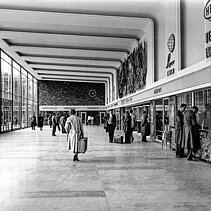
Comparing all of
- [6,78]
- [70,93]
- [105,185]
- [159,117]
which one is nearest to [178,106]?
[159,117]

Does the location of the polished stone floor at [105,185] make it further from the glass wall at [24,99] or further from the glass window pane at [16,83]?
the glass wall at [24,99]

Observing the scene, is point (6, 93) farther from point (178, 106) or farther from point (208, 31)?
point (208, 31)

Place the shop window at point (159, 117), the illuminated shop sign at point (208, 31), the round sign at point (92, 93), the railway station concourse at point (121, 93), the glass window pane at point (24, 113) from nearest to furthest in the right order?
the railway station concourse at point (121, 93) → the illuminated shop sign at point (208, 31) → the shop window at point (159, 117) → the glass window pane at point (24, 113) → the round sign at point (92, 93)

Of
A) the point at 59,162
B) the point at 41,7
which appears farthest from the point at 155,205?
the point at 41,7

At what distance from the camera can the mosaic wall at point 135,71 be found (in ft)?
54.2

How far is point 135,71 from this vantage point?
18.9 metres

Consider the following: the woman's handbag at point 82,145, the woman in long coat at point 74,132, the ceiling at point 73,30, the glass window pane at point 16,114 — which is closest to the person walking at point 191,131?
the woman's handbag at point 82,145

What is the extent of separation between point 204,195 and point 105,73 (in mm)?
28640

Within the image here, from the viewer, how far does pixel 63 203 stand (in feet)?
14.6

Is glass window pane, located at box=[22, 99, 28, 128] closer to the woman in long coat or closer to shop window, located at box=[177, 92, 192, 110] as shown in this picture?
shop window, located at box=[177, 92, 192, 110]

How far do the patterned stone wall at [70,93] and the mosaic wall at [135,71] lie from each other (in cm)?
1744

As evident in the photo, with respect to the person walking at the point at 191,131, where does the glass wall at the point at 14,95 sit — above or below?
above

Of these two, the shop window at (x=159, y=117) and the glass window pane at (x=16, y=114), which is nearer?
the shop window at (x=159, y=117)

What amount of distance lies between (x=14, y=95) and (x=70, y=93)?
15.9 meters
